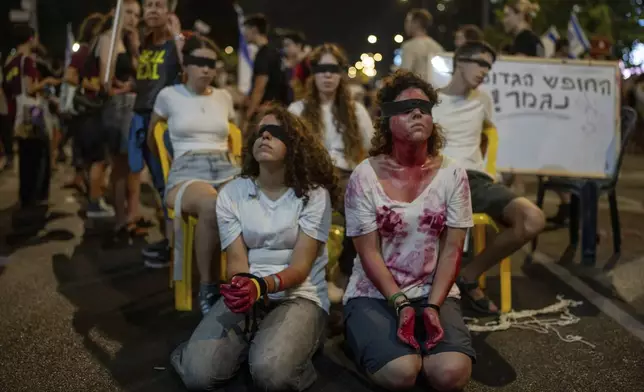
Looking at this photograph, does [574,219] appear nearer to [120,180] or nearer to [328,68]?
[328,68]

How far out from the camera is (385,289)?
3283mm

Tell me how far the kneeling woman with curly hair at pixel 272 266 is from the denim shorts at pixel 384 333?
0.63ft

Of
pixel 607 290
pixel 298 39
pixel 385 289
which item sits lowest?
pixel 607 290

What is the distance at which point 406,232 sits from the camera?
338 centimetres

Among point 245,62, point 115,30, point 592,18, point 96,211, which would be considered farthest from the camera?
point 592,18

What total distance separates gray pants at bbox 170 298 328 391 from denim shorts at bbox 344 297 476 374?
0.20 meters

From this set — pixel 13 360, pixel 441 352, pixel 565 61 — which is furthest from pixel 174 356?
pixel 565 61

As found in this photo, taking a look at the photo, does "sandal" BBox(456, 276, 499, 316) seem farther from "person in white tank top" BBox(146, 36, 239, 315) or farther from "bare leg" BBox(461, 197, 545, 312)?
"person in white tank top" BBox(146, 36, 239, 315)

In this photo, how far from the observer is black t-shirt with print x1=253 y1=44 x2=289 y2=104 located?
6836 millimetres

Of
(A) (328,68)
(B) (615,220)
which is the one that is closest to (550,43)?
(B) (615,220)

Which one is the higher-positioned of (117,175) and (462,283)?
(117,175)

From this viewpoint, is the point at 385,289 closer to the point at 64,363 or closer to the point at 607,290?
the point at 64,363

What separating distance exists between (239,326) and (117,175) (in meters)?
3.45

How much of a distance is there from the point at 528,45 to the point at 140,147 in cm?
405
